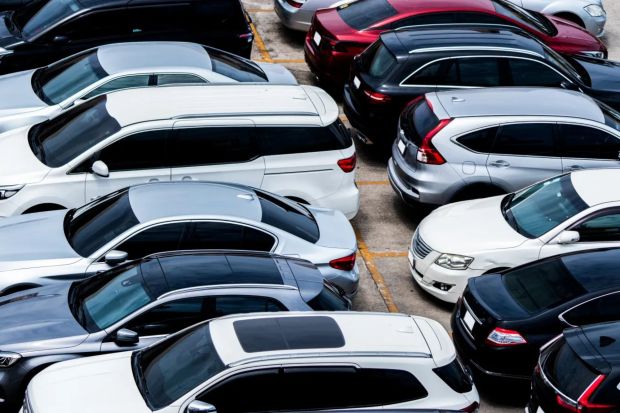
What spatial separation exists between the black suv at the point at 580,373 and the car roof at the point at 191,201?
3.26 metres

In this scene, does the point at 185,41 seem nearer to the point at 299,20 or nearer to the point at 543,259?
the point at 299,20

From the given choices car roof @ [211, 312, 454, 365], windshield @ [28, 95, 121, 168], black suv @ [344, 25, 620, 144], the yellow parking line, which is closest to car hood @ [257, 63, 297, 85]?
black suv @ [344, 25, 620, 144]

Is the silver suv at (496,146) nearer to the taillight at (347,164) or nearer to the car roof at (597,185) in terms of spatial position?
the car roof at (597,185)

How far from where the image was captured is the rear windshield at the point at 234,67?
15.2 meters

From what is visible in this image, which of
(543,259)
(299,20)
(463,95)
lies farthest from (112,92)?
(299,20)

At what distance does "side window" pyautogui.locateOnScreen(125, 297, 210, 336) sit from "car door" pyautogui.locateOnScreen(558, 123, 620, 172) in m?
6.19

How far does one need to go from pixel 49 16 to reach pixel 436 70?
18.4 ft

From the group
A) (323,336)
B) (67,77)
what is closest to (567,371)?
(323,336)

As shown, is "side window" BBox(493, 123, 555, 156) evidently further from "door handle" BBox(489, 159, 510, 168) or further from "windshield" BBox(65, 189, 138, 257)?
"windshield" BBox(65, 189, 138, 257)

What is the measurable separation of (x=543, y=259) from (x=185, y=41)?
23.9ft

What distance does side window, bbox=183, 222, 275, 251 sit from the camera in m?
11.2

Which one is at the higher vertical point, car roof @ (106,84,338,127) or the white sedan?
Result: car roof @ (106,84,338,127)

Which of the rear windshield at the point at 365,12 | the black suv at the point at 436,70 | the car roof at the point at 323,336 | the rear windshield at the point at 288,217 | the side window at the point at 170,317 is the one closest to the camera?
the car roof at the point at 323,336

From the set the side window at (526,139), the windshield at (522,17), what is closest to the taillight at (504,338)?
the side window at (526,139)
